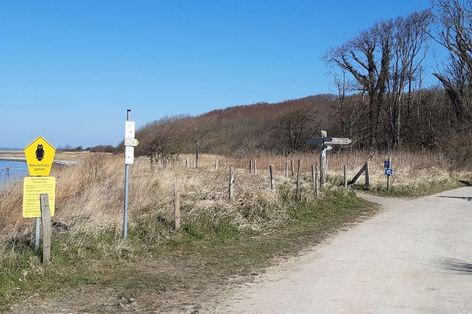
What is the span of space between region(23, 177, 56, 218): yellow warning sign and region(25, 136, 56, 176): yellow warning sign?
13cm

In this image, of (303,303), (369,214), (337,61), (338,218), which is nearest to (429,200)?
(369,214)

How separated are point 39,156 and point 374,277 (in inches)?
233

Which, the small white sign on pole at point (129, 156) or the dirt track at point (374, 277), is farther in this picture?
the small white sign on pole at point (129, 156)

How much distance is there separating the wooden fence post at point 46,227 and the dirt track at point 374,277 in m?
3.15

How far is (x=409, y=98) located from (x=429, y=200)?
131ft

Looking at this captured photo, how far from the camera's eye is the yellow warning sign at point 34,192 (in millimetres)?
8438

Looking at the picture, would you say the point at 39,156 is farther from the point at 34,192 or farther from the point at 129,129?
the point at 129,129

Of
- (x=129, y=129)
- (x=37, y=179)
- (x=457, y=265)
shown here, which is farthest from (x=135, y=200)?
(x=457, y=265)

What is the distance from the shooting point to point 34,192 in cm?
855

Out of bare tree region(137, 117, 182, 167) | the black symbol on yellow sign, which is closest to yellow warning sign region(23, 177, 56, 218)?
the black symbol on yellow sign

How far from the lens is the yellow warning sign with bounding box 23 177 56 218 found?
844 cm

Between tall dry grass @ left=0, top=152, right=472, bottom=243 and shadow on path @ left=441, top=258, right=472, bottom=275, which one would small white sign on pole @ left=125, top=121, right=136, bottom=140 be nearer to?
tall dry grass @ left=0, top=152, right=472, bottom=243

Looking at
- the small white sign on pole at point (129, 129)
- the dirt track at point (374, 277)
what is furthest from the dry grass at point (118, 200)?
the dirt track at point (374, 277)

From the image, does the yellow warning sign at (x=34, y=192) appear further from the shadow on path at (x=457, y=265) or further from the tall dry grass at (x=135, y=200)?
the shadow on path at (x=457, y=265)
